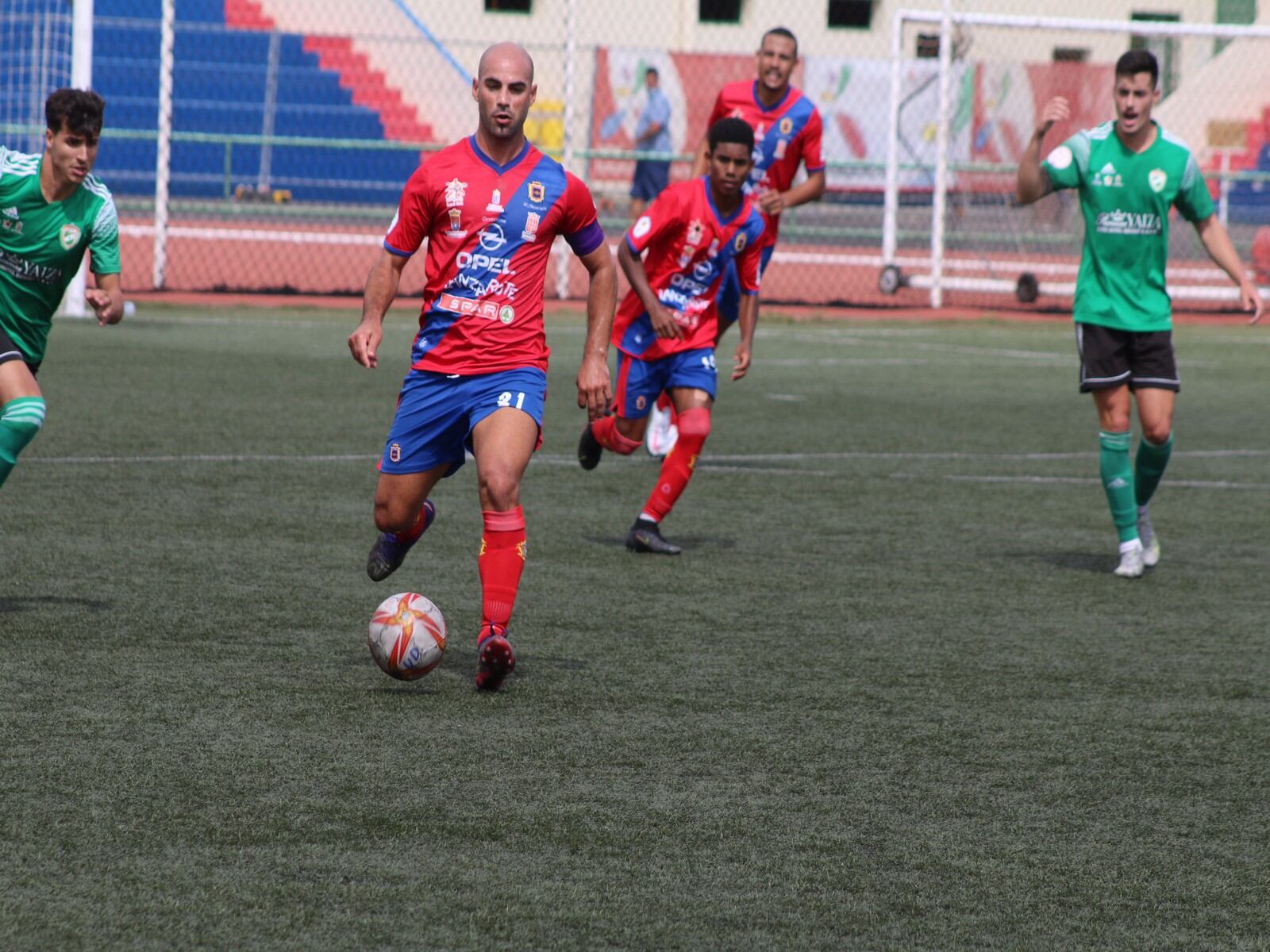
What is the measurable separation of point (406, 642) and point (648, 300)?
2602 millimetres

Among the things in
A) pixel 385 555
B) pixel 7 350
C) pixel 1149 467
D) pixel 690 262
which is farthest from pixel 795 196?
pixel 7 350

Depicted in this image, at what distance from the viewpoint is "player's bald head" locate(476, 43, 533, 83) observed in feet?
18.9

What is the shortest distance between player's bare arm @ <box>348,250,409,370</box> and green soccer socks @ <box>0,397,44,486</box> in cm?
121

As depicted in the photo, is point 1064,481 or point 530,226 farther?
point 1064,481

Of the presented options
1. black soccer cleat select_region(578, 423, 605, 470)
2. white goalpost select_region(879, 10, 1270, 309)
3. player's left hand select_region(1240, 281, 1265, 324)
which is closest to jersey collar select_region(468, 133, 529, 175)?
black soccer cleat select_region(578, 423, 605, 470)

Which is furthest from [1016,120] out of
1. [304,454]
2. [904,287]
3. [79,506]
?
[79,506]

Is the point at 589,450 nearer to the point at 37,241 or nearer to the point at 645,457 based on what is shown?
the point at 645,457

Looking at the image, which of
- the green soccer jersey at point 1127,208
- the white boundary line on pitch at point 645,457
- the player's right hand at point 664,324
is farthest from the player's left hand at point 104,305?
the green soccer jersey at point 1127,208

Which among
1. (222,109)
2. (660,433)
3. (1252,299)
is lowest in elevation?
(660,433)

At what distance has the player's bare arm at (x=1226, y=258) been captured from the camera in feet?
26.0

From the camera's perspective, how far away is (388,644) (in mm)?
5477

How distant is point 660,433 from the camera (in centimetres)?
1077

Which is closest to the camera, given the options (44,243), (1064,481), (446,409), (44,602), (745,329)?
(446,409)

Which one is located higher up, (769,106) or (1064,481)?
(769,106)
